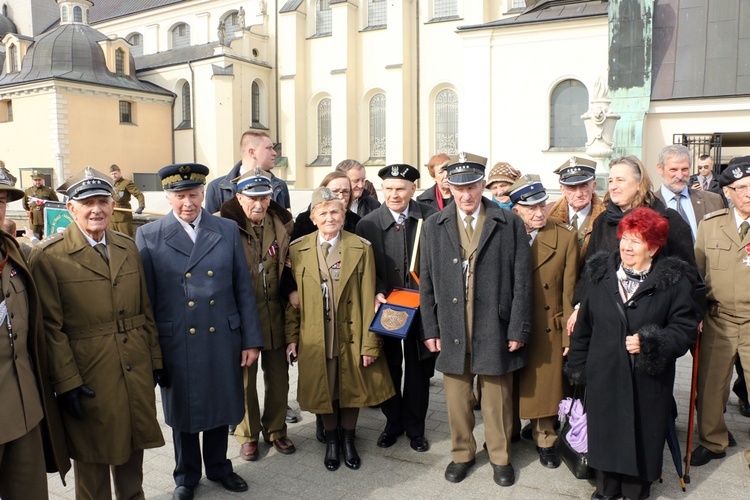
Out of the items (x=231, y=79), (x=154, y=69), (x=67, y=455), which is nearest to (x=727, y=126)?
(x=67, y=455)

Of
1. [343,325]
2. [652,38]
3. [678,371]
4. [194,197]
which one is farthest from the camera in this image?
[652,38]

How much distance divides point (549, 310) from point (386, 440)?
5.49 ft

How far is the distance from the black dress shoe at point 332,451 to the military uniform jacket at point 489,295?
39.3 inches

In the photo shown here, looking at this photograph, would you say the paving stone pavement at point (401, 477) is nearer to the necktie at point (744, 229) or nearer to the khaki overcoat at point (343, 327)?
the khaki overcoat at point (343, 327)

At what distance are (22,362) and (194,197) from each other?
1.44 m

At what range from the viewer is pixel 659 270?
369 cm

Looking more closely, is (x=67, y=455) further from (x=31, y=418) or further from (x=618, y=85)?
(x=618, y=85)

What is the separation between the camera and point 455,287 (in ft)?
13.9

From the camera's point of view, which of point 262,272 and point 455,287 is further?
point 262,272

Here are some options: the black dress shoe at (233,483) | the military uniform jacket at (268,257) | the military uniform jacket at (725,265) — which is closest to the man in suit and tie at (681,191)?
the military uniform jacket at (725,265)

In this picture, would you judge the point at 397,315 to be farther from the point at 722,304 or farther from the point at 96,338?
the point at 722,304

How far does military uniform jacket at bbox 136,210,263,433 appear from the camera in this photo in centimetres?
393

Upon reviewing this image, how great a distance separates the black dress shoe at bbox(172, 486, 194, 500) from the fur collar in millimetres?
2952

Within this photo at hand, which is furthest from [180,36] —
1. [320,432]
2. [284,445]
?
[284,445]
